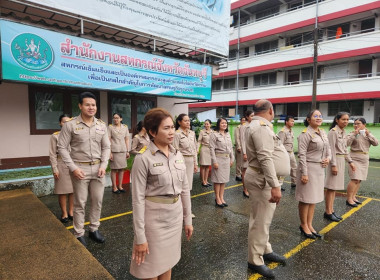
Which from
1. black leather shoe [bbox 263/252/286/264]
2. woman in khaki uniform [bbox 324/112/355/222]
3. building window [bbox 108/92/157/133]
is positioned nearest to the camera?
black leather shoe [bbox 263/252/286/264]

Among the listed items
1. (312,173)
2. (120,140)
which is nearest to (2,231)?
(120,140)

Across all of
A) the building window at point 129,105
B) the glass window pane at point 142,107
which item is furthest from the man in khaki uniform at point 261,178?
the glass window pane at point 142,107

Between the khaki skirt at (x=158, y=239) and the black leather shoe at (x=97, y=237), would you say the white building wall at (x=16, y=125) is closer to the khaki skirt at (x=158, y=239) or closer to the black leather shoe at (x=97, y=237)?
the black leather shoe at (x=97, y=237)

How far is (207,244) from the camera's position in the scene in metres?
3.44

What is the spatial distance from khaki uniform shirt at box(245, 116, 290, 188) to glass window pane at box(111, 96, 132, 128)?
22.0 feet

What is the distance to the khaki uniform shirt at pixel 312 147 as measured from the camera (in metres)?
3.63

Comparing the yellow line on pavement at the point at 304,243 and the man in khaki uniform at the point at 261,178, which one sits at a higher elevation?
the man in khaki uniform at the point at 261,178

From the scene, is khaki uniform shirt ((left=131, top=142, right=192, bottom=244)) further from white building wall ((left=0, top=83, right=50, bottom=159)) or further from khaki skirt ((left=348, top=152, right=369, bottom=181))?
white building wall ((left=0, top=83, right=50, bottom=159))

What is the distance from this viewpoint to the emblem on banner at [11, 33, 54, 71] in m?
5.18

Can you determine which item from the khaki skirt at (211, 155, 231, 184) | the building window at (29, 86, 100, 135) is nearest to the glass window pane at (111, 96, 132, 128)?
the building window at (29, 86, 100, 135)

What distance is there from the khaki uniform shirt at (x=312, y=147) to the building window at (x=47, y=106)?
6548mm

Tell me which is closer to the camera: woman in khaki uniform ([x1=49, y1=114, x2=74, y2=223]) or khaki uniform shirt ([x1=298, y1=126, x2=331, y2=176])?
khaki uniform shirt ([x1=298, y1=126, x2=331, y2=176])

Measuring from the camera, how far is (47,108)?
7.13 meters

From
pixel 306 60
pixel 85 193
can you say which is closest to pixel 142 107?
pixel 85 193
